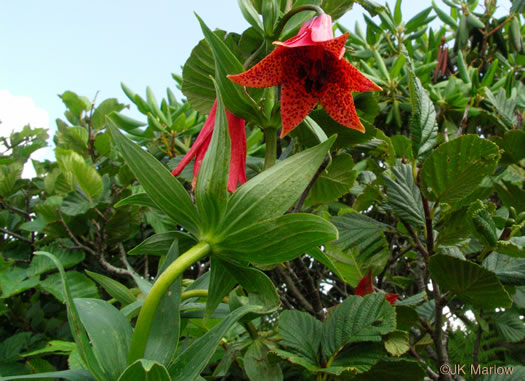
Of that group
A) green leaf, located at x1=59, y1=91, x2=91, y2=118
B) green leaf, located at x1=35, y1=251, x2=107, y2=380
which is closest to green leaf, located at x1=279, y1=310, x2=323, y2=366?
green leaf, located at x1=35, y1=251, x2=107, y2=380

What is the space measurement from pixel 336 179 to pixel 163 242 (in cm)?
53

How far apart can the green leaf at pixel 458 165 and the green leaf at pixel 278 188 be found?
41 centimetres

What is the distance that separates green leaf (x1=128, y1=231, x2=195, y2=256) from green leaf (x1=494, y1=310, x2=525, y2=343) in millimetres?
1020

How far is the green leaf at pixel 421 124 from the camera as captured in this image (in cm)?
81

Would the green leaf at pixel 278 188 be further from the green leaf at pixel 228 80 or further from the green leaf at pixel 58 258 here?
the green leaf at pixel 58 258

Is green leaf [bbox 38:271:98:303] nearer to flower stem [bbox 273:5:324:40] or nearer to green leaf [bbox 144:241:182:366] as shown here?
green leaf [bbox 144:241:182:366]

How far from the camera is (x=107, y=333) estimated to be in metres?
0.49

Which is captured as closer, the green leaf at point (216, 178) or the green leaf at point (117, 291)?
the green leaf at point (216, 178)

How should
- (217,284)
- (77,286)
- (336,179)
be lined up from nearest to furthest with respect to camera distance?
(217,284)
(336,179)
(77,286)

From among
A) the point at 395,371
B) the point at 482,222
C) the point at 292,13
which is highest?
the point at 292,13

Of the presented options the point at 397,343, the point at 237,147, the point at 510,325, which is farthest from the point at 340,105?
the point at 510,325

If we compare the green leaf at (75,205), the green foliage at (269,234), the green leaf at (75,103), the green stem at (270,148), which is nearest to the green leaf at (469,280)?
the green foliage at (269,234)

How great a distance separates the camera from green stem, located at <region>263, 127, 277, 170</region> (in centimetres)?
60

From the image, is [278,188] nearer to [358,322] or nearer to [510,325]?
[358,322]
